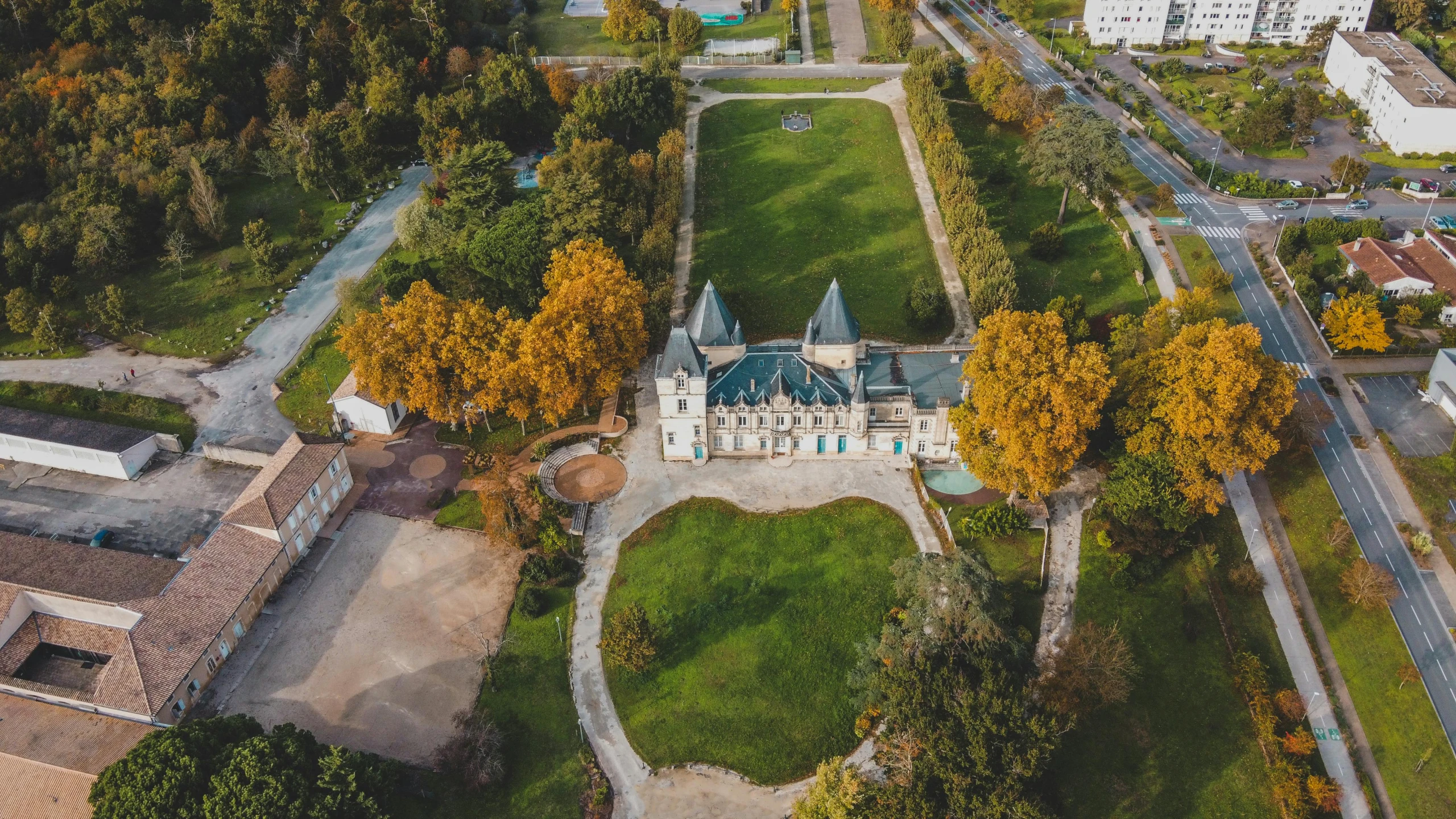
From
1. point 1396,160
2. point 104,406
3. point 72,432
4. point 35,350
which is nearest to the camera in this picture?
point 72,432

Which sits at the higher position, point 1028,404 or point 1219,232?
point 1028,404

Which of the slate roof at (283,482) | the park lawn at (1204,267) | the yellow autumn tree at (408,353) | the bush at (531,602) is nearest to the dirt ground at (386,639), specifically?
the bush at (531,602)

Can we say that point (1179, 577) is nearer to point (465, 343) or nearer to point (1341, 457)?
point (1341, 457)

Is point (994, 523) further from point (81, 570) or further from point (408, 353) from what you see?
point (81, 570)

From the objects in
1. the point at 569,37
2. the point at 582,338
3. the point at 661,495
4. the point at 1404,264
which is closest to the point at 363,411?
the point at 582,338

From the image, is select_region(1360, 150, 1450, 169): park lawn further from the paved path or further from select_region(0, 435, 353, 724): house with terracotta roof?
select_region(0, 435, 353, 724): house with terracotta roof

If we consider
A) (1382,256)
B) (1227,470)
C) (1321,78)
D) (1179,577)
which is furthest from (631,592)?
(1321,78)

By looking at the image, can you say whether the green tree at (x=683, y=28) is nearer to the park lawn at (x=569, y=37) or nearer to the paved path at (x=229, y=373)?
the park lawn at (x=569, y=37)
